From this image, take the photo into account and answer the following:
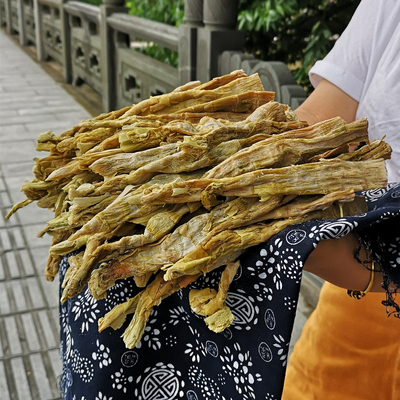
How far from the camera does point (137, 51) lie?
16.9 ft

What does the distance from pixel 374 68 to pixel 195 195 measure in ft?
2.14

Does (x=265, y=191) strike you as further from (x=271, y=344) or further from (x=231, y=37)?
(x=231, y=37)

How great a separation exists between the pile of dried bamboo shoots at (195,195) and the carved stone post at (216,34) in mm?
2216

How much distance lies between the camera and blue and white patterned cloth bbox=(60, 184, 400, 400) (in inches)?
28.5

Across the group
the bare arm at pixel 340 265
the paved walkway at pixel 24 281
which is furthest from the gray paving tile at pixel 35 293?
the bare arm at pixel 340 265

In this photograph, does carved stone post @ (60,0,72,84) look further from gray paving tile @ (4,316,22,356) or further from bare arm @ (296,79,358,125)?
bare arm @ (296,79,358,125)

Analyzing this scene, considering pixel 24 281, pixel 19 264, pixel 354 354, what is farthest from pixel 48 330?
pixel 354 354

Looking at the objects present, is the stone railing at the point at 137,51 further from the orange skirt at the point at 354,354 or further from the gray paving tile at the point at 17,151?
the orange skirt at the point at 354,354

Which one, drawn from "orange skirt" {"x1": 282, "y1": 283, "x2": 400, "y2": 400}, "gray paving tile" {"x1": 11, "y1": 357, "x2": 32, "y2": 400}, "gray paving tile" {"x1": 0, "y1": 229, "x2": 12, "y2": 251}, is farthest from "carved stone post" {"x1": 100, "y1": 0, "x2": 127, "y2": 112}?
"orange skirt" {"x1": 282, "y1": 283, "x2": 400, "y2": 400}

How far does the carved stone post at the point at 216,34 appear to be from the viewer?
9.61 ft

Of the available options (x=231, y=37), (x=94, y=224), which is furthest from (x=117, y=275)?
(x=231, y=37)

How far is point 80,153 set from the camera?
919mm

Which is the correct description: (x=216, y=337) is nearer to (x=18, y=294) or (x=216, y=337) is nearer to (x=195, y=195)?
(x=195, y=195)

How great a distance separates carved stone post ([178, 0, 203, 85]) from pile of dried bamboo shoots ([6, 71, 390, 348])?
245 centimetres
